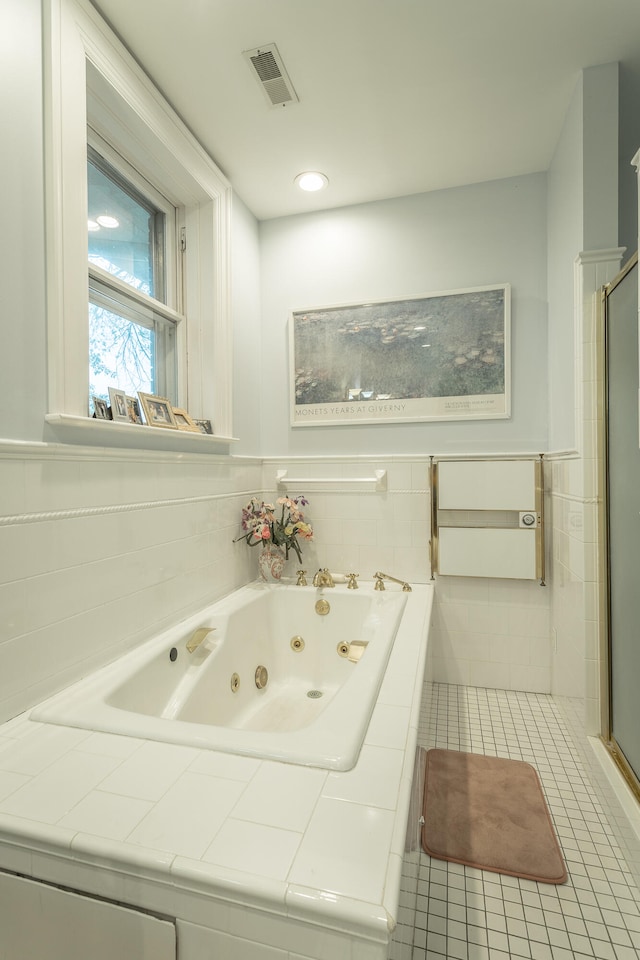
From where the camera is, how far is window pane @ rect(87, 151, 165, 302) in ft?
5.68

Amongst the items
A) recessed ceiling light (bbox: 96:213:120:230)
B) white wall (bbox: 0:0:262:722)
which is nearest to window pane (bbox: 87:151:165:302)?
recessed ceiling light (bbox: 96:213:120:230)

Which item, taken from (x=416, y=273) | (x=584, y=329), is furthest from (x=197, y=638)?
(x=416, y=273)

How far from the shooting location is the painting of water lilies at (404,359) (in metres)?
2.34

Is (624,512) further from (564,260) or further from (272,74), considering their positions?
(272,74)

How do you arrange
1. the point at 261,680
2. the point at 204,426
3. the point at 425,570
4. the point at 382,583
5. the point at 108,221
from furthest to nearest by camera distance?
1. the point at 425,570
2. the point at 382,583
3. the point at 204,426
4. the point at 261,680
5. the point at 108,221

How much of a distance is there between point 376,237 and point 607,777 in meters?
2.54

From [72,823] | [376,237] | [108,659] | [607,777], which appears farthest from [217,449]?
[607,777]

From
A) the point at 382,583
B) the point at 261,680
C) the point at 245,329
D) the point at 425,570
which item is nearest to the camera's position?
the point at 261,680

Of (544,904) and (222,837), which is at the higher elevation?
(222,837)

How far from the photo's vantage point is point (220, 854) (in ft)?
2.31

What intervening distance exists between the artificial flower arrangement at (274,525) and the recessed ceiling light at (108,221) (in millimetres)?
1337

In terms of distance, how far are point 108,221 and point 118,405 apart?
789mm

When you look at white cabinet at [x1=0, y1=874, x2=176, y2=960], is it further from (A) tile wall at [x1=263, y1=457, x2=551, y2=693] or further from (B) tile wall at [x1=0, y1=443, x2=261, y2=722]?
(A) tile wall at [x1=263, y1=457, x2=551, y2=693]

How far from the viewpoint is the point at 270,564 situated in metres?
2.43
